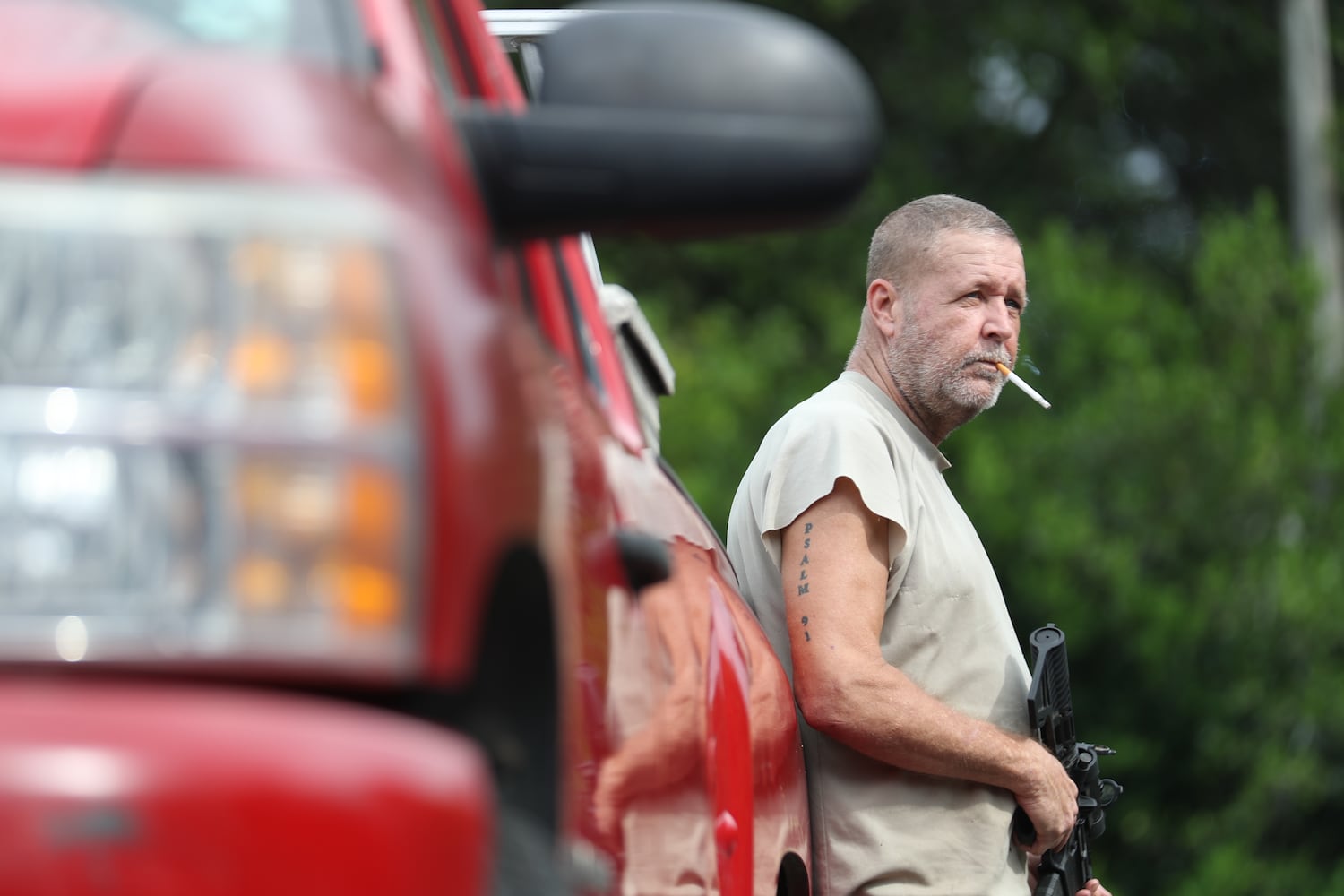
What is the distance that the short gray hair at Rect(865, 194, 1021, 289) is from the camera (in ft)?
13.8

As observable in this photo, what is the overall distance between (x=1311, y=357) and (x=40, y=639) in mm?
14862

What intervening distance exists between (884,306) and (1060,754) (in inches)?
36.2

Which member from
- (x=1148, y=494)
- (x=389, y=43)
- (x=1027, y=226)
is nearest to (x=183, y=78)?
(x=389, y=43)

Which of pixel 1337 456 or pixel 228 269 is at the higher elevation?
pixel 228 269

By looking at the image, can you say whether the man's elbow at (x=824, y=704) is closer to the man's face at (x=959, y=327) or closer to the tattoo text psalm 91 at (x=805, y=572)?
the tattoo text psalm 91 at (x=805, y=572)

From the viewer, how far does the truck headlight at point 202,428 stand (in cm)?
134

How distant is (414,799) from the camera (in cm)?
133

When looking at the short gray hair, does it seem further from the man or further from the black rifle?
the black rifle

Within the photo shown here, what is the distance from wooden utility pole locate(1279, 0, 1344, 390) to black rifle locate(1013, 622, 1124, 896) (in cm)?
1436

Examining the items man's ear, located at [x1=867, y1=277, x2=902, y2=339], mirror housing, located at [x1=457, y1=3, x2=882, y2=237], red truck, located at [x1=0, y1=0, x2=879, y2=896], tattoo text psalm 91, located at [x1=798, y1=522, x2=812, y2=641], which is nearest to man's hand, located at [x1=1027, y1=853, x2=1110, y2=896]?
tattoo text psalm 91, located at [x1=798, y1=522, x2=812, y2=641]

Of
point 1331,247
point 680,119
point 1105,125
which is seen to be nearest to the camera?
point 680,119

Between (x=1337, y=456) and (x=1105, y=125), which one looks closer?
(x=1337, y=456)

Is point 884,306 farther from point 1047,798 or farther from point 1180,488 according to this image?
point 1180,488

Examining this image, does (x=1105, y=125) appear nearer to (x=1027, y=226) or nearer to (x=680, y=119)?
(x=1027, y=226)
